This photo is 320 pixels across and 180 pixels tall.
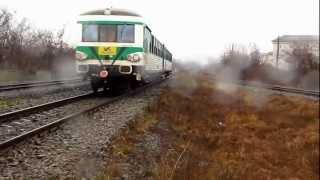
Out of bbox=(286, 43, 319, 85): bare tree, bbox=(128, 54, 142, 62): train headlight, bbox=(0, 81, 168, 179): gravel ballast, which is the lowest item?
bbox=(0, 81, 168, 179): gravel ballast

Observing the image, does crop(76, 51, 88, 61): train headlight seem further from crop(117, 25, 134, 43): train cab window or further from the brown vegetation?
the brown vegetation

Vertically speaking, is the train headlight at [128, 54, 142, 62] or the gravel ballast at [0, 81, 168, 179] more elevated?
the train headlight at [128, 54, 142, 62]

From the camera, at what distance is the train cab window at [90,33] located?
15.3 metres

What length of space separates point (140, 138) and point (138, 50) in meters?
6.70

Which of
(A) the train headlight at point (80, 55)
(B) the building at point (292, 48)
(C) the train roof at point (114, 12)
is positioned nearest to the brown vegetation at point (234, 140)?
(A) the train headlight at point (80, 55)

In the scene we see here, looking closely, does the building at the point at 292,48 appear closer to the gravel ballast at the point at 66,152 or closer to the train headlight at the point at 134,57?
the train headlight at the point at 134,57

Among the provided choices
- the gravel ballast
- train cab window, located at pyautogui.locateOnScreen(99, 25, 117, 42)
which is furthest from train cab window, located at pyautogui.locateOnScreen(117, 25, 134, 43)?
the gravel ballast

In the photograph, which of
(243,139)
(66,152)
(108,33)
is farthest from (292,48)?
(66,152)

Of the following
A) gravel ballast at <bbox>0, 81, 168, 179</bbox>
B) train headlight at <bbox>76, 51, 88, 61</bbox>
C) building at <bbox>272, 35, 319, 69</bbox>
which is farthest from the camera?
building at <bbox>272, 35, 319, 69</bbox>

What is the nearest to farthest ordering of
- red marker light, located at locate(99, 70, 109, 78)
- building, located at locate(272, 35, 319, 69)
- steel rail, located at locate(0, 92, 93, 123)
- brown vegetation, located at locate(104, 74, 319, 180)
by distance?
brown vegetation, located at locate(104, 74, 319, 180)
steel rail, located at locate(0, 92, 93, 123)
red marker light, located at locate(99, 70, 109, 78)
building, located at locate(272, 35, 319, 69)

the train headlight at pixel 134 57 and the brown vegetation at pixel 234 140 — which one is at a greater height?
the train headlight at pixel 134 57

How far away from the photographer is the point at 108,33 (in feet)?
50.1

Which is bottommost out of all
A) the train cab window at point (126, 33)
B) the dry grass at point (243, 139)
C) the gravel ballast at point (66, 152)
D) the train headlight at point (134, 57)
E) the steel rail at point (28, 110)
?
the dry grass at point (243, 139)

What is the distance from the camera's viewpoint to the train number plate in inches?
594
